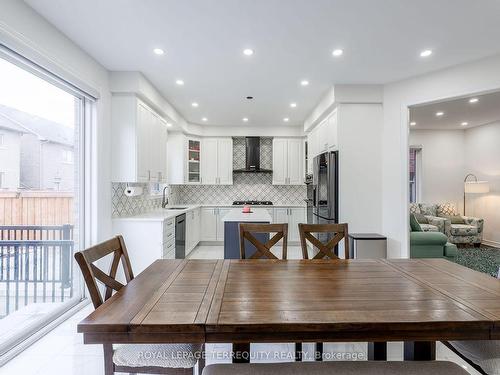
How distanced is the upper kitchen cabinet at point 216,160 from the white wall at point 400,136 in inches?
136

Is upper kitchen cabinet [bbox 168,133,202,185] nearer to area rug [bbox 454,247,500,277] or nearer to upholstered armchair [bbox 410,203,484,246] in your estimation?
upholstered armchair [bbox 410,203,484,246]

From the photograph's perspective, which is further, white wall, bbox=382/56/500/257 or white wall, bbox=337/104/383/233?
white wall, bbox=337/104/383/233

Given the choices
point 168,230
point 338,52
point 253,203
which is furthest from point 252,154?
point 338,52

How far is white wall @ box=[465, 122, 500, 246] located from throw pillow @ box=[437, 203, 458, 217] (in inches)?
12.9

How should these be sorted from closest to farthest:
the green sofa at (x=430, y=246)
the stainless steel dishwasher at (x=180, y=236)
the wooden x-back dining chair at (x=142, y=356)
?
the wooden x-back dining chair at (x=142, y=356)
the stainless steel dishwasher at (x=180, y=236)
the green sofa at (x=430, y=246)

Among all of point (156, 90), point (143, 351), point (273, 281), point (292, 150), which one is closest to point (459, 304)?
point (273, 281)

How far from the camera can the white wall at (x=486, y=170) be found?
19.4ft

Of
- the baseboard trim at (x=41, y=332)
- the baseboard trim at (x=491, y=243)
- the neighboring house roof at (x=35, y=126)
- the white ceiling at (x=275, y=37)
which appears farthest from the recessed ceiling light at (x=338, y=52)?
the baseboard trim at (x=491, y=243)

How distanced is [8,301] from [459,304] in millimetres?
3218

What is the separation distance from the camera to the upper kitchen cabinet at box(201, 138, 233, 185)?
634 centimetres

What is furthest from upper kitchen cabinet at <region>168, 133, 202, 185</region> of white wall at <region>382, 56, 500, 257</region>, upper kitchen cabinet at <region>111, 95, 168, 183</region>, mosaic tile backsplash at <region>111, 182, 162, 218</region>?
white wall at <region>382, 56, 500, 257</region>

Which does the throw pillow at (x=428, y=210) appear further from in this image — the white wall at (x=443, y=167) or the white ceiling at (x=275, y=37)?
the white ceiling at (x=275, y=37)

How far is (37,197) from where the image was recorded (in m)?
2.54

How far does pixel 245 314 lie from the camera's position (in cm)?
112
